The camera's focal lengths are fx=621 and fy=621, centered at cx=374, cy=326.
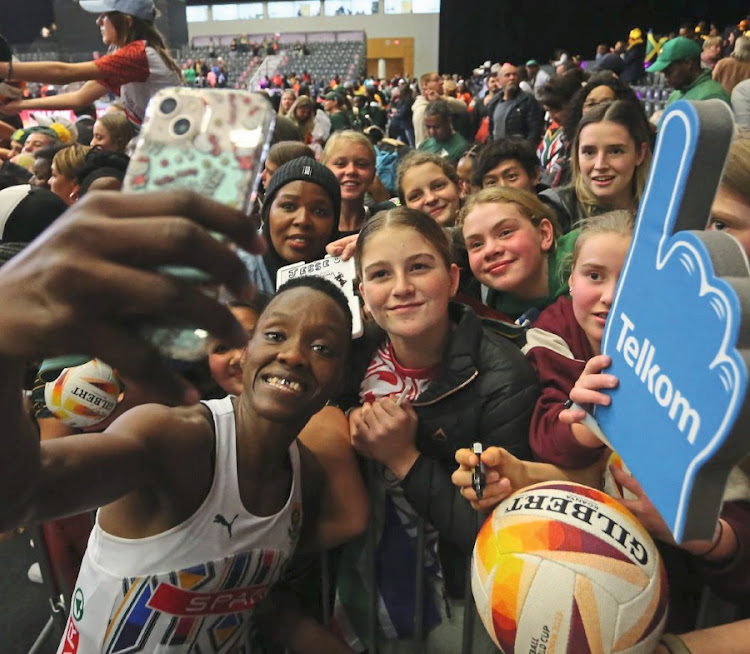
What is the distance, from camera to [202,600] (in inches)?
52.9

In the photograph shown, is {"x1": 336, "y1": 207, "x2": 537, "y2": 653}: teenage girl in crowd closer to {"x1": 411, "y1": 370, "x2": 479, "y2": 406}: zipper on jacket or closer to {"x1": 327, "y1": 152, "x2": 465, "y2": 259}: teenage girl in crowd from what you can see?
{"x1": 411, "y1": 370, "x2": 479, "y2": 406}: zipper on jacket

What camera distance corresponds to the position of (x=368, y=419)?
4.89 feet

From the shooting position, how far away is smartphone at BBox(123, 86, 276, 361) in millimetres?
851

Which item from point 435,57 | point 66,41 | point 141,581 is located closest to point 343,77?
point 435,57

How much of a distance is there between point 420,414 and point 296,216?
1.18m

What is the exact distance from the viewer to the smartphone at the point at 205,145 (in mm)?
851

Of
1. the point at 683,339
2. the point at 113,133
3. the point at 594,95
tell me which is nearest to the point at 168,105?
the point at 683,339

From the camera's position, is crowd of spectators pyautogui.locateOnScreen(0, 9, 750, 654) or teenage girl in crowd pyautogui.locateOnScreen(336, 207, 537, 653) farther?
teenage girl in crowd pyautogui.locateOnScreen(336, 207, 537, 653)

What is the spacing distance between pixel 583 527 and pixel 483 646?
0.68m

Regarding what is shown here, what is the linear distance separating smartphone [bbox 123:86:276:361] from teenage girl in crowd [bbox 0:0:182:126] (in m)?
1.71

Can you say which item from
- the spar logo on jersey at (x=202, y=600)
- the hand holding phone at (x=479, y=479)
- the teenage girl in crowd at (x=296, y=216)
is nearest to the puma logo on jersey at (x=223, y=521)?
the spar logo on jersey at (x=202, y=600)

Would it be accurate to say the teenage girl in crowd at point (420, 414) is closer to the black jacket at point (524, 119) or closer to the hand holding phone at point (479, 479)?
the hand holding phone at point (479, 479)

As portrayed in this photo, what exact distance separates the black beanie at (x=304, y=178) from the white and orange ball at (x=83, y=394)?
3.53 feet

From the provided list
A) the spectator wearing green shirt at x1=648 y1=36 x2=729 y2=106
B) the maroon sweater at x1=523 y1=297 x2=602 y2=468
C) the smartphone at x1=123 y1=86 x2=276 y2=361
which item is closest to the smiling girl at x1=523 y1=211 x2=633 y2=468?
the maroon sweater at x1=523 y1=297 x2=602 y2=468
